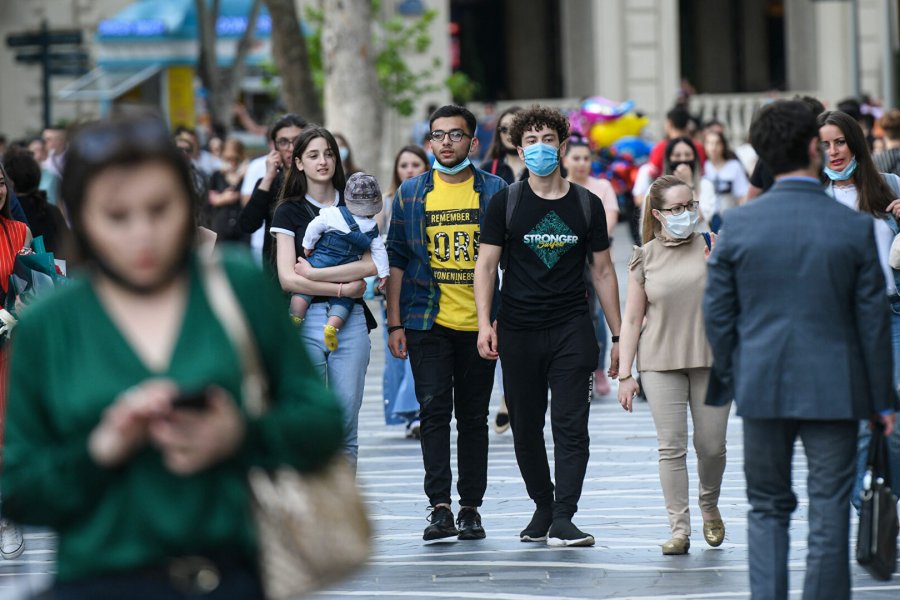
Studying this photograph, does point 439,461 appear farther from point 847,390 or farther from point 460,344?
point 847,390

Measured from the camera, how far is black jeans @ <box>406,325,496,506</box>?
8.10 meters

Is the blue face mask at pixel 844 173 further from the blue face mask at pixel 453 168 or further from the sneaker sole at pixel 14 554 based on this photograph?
the sneaker sole at pixel 14 554

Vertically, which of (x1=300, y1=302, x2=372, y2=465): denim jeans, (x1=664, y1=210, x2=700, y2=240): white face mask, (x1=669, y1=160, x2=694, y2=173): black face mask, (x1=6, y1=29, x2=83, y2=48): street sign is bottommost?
(x1=300, y1=302, x2=372, y2=465): denim jeans

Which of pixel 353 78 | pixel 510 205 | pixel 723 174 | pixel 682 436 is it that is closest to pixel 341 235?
pixel 510 205

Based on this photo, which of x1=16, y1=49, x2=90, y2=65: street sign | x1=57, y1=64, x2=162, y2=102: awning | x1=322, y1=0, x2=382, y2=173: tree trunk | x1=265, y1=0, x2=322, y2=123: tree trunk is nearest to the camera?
x1=322, y1=0, x2=382, y2=173: tree trunk

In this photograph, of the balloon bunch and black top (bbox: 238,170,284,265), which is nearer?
black top (bbox: 238,170,284,265)

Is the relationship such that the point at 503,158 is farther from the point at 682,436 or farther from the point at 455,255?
the point at 682,436

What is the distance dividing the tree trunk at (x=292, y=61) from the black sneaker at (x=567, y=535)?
50.8 ft

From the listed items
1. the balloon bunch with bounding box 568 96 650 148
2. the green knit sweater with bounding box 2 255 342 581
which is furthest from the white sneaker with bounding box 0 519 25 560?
the balloon bunch with bounding box 568 96 650 148

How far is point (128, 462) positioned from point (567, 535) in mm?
4782

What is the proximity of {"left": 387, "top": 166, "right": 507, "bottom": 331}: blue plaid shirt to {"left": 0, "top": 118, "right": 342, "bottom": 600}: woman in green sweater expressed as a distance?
4877 mm

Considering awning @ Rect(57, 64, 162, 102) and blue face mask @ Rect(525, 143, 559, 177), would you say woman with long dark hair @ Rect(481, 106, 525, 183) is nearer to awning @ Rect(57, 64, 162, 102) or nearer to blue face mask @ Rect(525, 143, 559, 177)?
blue face mask @ Rect(525, 143, 559, 177)

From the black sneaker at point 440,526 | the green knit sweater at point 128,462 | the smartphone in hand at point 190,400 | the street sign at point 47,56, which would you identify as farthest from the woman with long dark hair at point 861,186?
the street sign at point 47,56

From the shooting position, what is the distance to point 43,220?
9703mm
